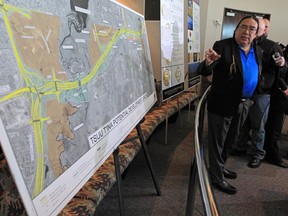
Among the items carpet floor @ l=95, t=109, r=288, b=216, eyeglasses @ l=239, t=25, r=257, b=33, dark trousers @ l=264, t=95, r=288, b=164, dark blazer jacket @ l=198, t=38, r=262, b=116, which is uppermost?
eyeglasses @ l=239, t=25, r=257, b=33

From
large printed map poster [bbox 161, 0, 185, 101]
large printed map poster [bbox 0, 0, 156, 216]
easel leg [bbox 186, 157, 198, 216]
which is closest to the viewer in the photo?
large printed map poster [bbox 0, 0, 156, 216]

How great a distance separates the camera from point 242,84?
2.01 m

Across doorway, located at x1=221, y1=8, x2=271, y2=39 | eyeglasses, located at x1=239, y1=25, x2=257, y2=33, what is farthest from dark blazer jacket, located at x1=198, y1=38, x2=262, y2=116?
doorway, located at x1=221, y1=8, x2=271, y2=39

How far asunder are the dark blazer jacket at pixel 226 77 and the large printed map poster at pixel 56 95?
1068 mm

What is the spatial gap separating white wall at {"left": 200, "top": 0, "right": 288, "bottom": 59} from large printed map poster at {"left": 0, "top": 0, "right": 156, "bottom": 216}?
4.78 m

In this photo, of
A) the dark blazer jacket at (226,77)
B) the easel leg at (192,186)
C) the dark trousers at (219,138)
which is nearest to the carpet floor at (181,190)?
the dark trousers at (219,138)

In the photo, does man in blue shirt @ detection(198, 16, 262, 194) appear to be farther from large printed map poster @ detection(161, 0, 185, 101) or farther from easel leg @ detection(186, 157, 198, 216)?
easel leg @ detection(186, 157, 198, 216)

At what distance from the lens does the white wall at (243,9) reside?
5578 millimetres

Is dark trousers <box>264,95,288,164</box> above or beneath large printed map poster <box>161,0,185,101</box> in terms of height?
beneath

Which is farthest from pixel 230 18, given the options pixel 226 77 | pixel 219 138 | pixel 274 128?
pixel 219 138

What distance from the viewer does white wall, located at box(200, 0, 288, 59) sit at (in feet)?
18.3

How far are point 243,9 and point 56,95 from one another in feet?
20.1

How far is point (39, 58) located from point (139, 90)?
1026 mm

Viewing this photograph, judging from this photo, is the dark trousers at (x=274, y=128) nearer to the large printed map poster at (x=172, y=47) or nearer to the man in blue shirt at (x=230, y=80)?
the man in blue shirt at (x=230, y=80)
